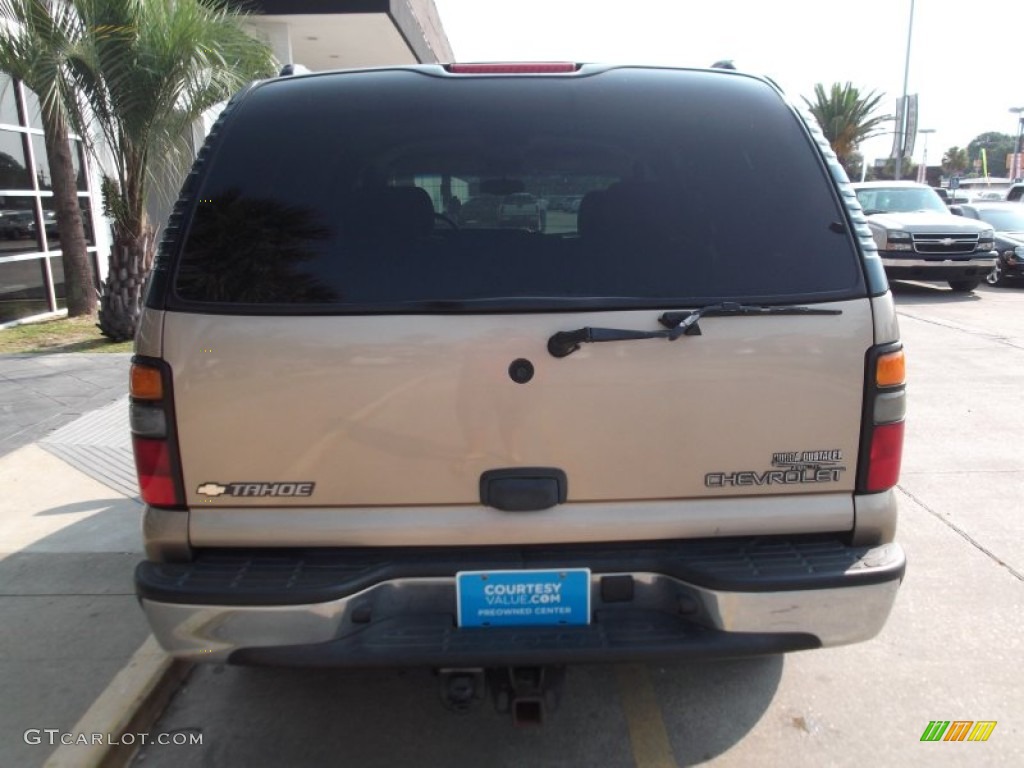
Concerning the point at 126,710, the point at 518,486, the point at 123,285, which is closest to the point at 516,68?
the point at 518,486

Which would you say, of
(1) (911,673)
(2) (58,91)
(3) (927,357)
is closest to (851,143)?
(3) (927,357)

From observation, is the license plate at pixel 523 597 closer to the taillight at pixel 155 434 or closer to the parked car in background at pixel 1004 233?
the taillight at pixel 155 434

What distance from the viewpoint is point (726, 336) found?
2.29 meters

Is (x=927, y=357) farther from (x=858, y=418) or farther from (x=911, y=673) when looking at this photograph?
(x=858, y=418)

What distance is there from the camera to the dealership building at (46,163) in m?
10.3

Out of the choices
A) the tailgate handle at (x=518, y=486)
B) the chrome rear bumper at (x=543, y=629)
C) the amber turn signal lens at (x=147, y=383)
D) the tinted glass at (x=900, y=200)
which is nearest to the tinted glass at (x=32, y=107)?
the amber turn signal lens at (x=147, y=383)

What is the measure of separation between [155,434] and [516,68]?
160 cm

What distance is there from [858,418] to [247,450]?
5.61 feet

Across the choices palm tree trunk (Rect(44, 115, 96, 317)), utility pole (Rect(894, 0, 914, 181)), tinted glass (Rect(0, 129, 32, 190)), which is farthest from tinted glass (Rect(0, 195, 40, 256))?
utility pole (Rect(894, 0, 914, 181))

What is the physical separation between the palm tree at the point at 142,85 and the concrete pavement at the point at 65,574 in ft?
9.25

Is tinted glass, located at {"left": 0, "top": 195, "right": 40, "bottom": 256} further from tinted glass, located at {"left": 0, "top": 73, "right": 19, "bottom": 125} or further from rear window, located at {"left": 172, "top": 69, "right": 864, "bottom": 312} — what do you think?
rear window, located at {"left": 172, "top": 69, "right": 864, "bottom": 312}
